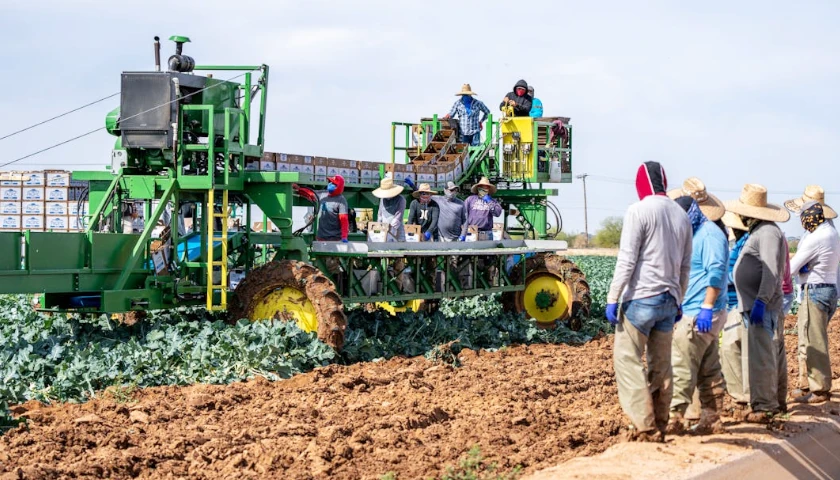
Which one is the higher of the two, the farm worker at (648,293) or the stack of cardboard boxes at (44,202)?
the stack of cardboard boxes at (44,202)

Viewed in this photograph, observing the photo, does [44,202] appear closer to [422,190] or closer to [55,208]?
[55,208]

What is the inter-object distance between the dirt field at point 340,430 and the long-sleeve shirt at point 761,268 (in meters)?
1.06

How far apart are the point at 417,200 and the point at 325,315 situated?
5.16 metres

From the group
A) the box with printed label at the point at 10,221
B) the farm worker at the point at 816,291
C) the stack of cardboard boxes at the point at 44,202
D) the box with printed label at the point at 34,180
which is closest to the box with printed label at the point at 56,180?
the stack of cardboard boxes at the point at 44,202

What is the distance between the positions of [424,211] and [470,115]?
4.05 metres

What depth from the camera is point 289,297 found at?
12.8m

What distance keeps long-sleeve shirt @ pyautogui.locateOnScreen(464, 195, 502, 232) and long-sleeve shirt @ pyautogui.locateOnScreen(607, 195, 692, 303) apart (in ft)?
32.2

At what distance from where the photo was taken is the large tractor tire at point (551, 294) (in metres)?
18.0

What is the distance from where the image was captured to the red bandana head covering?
319 inches

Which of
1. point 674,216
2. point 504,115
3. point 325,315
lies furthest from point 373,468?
point 504,115

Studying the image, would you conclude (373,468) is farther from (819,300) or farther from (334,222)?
Answer: (334,222)

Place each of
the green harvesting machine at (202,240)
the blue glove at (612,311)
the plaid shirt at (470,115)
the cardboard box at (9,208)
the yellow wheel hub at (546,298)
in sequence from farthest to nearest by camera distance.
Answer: the cardboard box at (9,208), the plaid shirt at (470,115), the yellow wheel hub at (546,298), the green harvesting machine at (202,240), the blue glove at (612,311)

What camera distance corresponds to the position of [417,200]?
17.3 metres

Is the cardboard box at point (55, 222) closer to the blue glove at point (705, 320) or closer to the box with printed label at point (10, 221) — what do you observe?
the box with printed label at point (10, 221)
